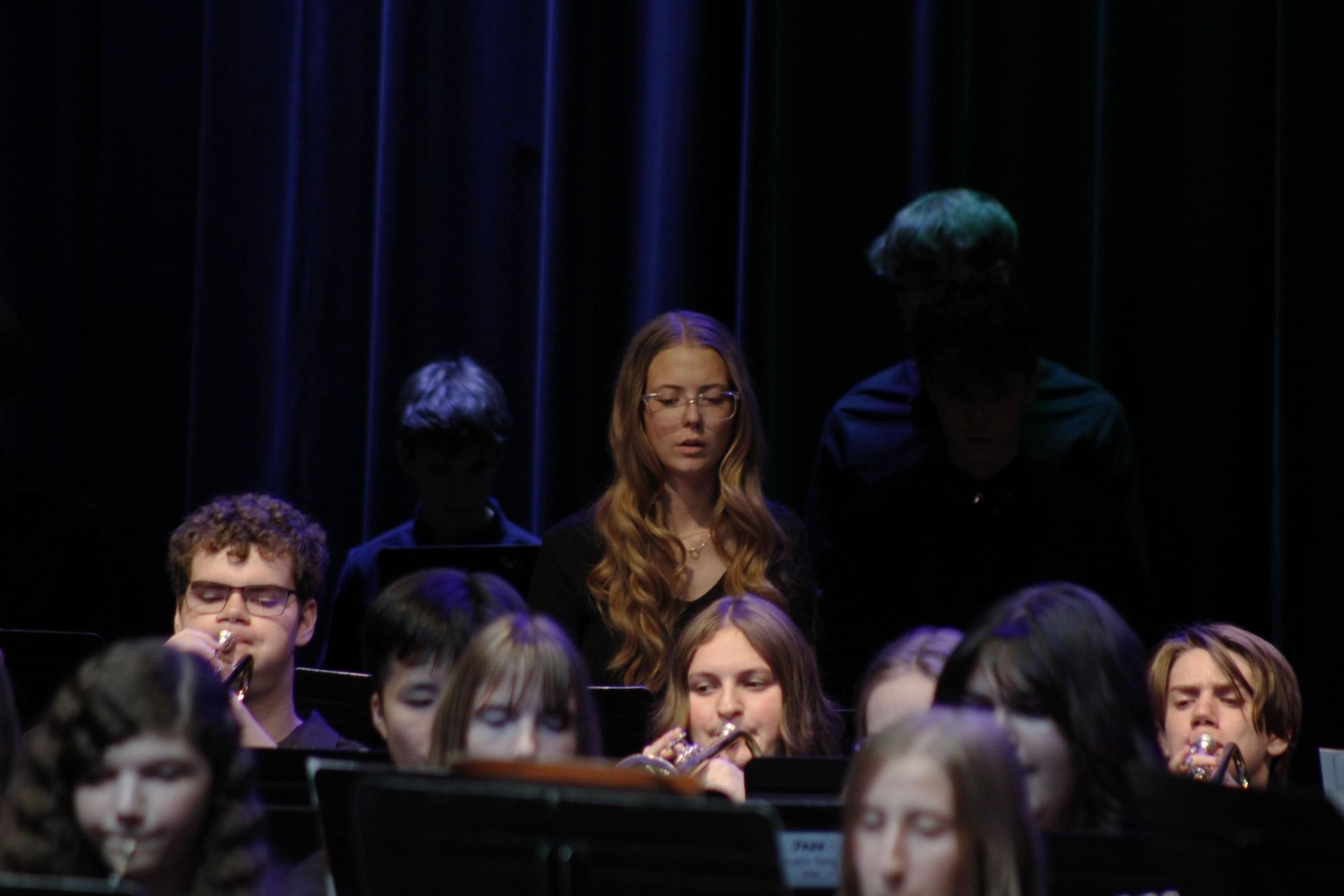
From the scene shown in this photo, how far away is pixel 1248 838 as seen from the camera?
1.71m

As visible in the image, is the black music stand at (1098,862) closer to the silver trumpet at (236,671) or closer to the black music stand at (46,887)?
the black music stand at (46,887)

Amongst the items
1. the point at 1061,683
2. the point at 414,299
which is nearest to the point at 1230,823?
the point at 1061,683

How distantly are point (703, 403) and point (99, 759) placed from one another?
137 centimetres

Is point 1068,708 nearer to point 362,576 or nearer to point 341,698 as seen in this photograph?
point 341,698

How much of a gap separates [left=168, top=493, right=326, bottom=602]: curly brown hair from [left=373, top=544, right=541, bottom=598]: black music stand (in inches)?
5.4

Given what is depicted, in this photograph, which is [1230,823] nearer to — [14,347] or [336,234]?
[14,347]

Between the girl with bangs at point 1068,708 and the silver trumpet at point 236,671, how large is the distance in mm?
1179

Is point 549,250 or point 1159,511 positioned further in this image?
point 549,250

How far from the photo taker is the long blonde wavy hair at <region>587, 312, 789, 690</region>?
2.90m

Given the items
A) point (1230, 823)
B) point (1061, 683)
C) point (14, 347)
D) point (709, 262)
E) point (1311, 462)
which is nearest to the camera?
point (1230, 823)

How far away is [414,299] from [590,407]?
0.48 meters

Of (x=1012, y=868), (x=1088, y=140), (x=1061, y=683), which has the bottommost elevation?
(x=1012, y=868)

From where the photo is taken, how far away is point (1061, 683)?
6.87ft

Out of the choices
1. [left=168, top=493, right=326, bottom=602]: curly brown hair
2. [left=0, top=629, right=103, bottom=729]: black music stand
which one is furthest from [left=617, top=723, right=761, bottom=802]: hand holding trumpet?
[left=0, top=629, right=103, bottom=729]: black music stand
